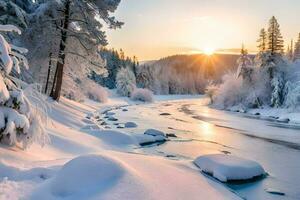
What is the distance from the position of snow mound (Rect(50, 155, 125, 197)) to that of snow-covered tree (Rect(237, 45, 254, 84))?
50.7 metres

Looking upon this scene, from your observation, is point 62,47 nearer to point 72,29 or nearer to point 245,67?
point 72,29

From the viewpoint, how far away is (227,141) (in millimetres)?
22578

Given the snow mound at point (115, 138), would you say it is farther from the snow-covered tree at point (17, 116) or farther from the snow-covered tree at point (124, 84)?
the snow-covered tree at point (124, 84)

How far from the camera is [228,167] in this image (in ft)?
42.1

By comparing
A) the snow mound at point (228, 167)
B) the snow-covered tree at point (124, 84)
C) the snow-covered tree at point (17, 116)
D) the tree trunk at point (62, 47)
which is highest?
the snow-covered tree at point (124, 84)

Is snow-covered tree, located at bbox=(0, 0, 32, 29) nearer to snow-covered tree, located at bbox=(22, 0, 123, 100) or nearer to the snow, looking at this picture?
snow-covered tree, located at bbox=(22, 0, 123, 100)

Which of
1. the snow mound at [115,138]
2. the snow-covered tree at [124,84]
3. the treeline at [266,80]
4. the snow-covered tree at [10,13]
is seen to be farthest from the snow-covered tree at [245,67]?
the snow-covered tree at [10,13]

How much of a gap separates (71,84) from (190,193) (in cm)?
2203

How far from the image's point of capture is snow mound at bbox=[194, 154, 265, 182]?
41.3 feet

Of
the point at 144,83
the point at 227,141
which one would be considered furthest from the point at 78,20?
the point at 144,83

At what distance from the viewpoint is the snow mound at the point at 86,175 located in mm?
7516

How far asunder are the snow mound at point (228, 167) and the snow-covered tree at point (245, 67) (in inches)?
1761

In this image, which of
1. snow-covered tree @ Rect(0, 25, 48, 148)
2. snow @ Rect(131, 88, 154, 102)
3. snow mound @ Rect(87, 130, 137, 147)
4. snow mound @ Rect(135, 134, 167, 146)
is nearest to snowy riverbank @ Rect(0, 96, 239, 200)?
snow-covered tree @ Rect(0, 25, 48, 148)

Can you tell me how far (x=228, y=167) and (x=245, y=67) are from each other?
46822 millimetres
